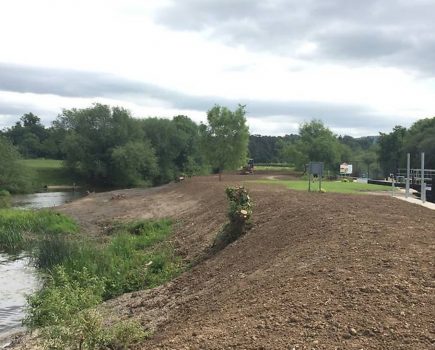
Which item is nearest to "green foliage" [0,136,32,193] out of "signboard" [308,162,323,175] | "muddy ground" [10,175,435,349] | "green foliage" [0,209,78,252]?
"green foliage" [0,209,78,252]

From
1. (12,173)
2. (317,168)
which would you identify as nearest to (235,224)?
(317,168)

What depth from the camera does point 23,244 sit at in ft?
76.5

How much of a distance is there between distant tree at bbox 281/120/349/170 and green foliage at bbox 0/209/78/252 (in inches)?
1516

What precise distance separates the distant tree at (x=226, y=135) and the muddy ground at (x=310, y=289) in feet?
112

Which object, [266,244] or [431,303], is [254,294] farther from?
[266,244]

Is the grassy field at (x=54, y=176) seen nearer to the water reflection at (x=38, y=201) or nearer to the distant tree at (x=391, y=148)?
the water reflection at (x=38, y=201)

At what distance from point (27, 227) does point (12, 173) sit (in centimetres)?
4955

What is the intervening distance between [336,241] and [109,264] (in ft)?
25.8

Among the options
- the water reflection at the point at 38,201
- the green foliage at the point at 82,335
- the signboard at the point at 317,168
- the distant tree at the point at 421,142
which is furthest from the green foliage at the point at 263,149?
the green foliage at the point at 82,335

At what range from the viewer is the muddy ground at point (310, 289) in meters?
5.79

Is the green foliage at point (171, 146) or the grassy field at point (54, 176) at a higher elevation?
the green foliage at point (171, 146)

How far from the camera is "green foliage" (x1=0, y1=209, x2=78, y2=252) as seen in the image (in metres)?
23.5

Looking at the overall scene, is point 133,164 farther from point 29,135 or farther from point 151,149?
point 29,135

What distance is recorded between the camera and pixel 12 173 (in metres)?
73.5
